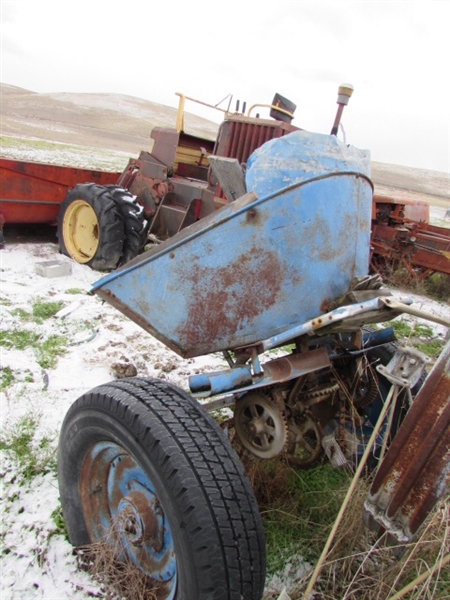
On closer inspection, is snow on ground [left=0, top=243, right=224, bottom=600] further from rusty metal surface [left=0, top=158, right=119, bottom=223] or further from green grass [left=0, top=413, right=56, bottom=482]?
rusty metal surface [left=0, top=158, right=119, bottom=223]

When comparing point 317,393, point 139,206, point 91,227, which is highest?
point 317,393

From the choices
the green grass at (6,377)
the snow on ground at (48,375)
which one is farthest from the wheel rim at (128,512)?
the green grass at (6,377)

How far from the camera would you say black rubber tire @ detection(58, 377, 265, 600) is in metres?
1.51

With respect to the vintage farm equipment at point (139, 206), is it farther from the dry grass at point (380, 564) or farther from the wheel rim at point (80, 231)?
the dry grass at point (380, 564)

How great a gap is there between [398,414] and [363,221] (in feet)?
3.68

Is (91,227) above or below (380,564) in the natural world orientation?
below

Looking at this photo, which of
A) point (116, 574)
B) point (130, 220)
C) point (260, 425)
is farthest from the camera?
point (130, 220)

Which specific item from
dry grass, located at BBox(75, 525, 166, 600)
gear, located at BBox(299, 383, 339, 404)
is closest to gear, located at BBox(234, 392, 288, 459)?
gear, located at BBox(299, 383, 339, 404)

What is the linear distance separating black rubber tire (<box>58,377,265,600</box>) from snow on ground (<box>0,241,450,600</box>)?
25.6 inches

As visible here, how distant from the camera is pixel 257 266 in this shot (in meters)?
2.01

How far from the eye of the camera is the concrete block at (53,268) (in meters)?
5.67

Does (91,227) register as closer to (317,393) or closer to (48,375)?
(48,375)

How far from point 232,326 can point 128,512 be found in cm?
85

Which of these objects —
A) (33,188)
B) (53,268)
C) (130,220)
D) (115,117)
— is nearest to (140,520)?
(53,268)
